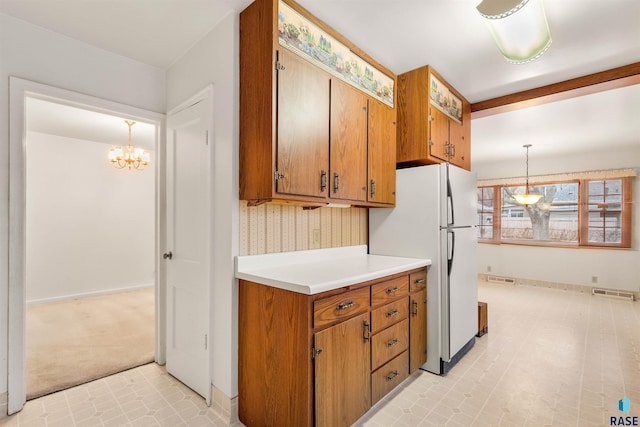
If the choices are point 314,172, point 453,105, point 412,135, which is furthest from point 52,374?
point 453,105

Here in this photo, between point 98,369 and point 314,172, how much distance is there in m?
2.34

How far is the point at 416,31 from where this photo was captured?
2139 mm

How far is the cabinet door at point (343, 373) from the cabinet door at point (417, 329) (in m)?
0.58

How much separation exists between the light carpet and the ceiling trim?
404 cm

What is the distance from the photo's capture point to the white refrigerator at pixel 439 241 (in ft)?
8.05

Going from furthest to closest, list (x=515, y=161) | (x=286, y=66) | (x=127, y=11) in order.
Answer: (x=515, y=161), (x=127, y=11), (x=286, y=66)

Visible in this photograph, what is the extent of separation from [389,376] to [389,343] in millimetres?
214

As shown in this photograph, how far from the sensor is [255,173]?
1.77m

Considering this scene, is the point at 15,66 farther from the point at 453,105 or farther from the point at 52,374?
the point at 453,105

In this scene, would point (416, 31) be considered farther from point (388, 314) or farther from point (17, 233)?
point (17, 233)

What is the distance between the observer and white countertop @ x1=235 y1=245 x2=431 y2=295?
5.18ft

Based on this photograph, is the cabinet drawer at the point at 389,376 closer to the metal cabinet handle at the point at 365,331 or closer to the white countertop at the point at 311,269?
the metal cabinet handle at the point at 365,331

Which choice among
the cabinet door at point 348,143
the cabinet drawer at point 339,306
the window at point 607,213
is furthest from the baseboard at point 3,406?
the window at point 607,213

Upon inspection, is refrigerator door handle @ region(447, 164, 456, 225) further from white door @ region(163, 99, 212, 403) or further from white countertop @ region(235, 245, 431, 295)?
white door @ region(163, 99, 212, 403)
